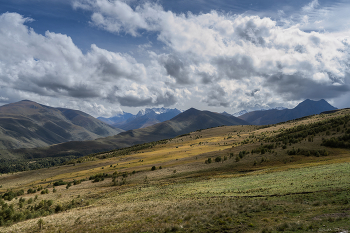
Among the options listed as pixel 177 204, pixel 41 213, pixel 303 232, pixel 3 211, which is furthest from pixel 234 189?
pixel 3 211

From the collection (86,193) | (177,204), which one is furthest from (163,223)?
(86,193)

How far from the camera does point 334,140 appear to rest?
117 feet

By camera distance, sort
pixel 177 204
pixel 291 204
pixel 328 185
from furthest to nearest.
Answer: pixel 177 204 → pixel 328 185 → pixel 291 204

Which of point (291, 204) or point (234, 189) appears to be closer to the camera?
point (291, 204)

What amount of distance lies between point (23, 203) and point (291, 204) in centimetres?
3001

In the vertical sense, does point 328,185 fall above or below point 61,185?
above

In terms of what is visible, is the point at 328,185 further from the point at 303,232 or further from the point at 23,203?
the point at 23,203

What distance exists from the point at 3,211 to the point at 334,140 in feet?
164

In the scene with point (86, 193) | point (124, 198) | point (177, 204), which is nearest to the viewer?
point (177, 204)

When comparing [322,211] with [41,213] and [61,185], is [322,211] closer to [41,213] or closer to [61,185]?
[41,213]

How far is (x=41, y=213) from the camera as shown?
69.6ft

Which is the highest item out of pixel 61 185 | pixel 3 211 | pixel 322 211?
pixel 322 211

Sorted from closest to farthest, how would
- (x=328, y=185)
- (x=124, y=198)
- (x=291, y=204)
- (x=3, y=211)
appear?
1. (x=291, y=204)
2. (x=328, y=185)
3. (x=3, y=211)
4. (x=124, y=198)

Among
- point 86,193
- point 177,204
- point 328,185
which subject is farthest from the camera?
point 86,193
